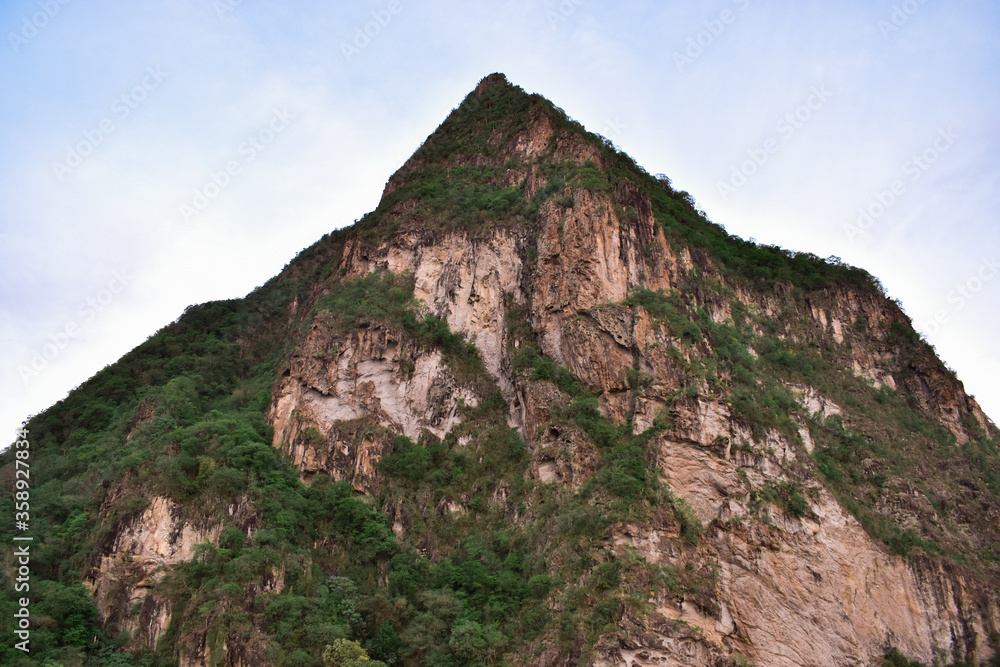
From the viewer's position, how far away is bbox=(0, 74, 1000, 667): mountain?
91.3 feet

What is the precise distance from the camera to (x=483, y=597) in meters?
28.8

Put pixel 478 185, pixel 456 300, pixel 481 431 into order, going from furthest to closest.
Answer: pixel 478 185
pixel 456 300
pixel 481 431

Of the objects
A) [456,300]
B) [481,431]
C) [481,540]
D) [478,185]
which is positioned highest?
[478,185]

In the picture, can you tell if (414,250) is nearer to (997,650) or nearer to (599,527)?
(599,527)

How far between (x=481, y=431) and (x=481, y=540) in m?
6.62

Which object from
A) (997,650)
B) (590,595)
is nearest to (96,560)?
(590,595)

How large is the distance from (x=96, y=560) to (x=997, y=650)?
37.7 m

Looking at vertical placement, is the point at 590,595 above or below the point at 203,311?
below

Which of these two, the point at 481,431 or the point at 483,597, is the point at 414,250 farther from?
the point at 483,597

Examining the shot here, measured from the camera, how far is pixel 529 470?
33219mm

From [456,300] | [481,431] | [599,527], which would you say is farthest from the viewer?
[456,300]

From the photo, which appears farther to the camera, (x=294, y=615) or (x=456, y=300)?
(x=456, y=300)

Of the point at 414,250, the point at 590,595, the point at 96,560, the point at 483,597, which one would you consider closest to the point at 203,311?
the point at 414,250

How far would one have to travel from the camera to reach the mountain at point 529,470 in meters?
27.8
